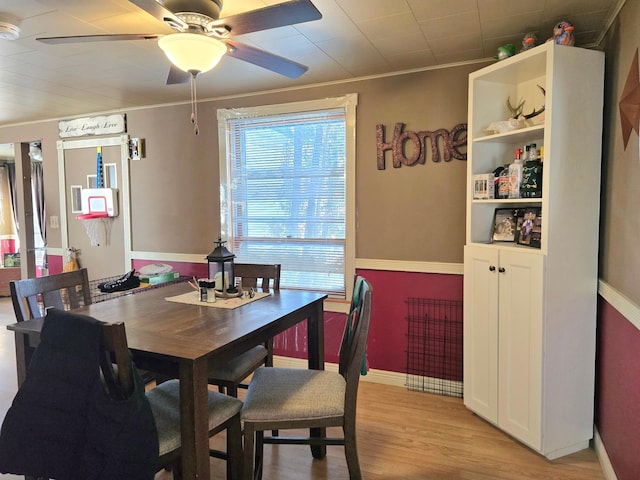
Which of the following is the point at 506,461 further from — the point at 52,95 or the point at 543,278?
the point at 52,95

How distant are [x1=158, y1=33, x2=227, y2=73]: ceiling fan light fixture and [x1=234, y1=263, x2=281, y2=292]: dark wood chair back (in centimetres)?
119

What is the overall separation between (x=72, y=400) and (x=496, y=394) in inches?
82.6

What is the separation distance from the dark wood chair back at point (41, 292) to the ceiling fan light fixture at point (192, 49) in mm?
1218

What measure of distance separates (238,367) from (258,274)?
622 millimetres


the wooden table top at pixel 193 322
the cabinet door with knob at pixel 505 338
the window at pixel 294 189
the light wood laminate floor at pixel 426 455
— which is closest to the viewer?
the wooden table top at pixel 193 322

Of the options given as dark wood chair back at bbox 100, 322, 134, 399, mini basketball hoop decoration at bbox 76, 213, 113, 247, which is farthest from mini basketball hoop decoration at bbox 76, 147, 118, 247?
dark wood chair back at bbox 100, 322, 134, 399

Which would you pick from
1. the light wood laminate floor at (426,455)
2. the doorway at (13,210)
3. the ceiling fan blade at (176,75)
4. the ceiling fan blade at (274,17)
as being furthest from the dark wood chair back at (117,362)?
the doorway at (13,210)

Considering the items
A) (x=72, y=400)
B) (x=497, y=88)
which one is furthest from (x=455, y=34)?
(x=72, y=400)

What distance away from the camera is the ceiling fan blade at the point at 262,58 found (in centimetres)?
184

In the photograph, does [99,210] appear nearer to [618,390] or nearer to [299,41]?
[299,41]

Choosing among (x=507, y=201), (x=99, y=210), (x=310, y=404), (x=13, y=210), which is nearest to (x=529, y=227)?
(x=507, y=201)

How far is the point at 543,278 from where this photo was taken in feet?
6.95

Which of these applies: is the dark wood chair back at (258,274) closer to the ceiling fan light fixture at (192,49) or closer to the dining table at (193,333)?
the dining table at (193,333)

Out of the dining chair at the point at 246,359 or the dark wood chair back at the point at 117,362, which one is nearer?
the dark wood chair back at the point at 117,362
